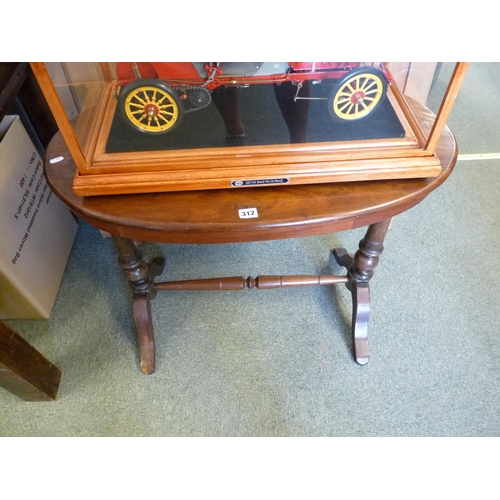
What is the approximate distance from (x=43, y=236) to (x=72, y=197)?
0.64 metres

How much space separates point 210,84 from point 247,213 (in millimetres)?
240

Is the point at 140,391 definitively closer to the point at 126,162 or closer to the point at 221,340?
the point at 221,340

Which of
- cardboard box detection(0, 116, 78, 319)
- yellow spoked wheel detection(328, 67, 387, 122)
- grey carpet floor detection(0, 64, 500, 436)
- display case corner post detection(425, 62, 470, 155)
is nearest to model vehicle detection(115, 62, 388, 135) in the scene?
yellow spoked wheel detection(328, 67, 387, 122)

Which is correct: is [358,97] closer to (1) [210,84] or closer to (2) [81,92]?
(1) [210,84]

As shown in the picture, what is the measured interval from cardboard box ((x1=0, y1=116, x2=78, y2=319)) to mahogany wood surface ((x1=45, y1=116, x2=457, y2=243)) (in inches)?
17.9

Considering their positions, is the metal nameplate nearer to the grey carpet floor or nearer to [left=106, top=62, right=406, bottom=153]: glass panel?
[left=106, top=62, right=406, bottom=153]: glass panel

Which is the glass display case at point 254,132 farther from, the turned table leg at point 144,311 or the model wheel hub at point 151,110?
the turned table leg at point 144,311

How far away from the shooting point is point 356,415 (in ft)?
3.87

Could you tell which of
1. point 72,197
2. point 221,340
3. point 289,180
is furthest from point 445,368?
point 72,197

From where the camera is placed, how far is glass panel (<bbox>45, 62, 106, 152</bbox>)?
69cm

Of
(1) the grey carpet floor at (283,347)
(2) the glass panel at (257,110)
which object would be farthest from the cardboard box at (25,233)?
(2) the glass panel at (257,110)

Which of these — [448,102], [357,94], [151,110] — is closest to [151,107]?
[151,110]

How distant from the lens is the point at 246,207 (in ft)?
2.65
